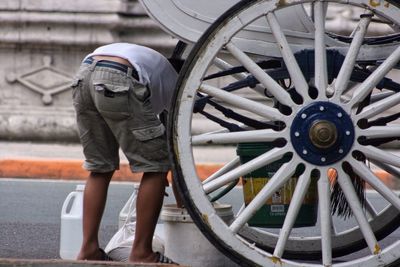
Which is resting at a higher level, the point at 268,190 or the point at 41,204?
the point at 268,190

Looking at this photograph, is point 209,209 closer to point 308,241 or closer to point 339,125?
point 339,125

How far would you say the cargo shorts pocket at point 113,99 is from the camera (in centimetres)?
478

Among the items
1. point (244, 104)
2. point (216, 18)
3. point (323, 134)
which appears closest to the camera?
point (323, 134)

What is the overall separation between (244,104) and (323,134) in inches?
13.3

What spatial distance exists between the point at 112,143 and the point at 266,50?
799mm

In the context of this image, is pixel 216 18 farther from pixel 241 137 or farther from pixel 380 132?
pixel 380 132

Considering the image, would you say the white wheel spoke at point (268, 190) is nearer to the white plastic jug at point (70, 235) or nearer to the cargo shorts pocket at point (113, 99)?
the cargo shorts pocket at point (113, 99)

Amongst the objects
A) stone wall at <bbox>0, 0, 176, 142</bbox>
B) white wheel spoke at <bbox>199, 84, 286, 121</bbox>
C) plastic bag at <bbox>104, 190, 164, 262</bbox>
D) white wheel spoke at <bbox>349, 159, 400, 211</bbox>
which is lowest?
stone wall at <bbox>0, 0, 176, 142</bbox>

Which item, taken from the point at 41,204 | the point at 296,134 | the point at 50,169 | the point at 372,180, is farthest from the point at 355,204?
the point at 50,169

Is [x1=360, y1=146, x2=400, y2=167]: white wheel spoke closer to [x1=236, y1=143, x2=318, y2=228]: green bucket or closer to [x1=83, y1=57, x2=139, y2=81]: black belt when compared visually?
[x1=236, y1=143, x2=318, y2=228]: green bucket

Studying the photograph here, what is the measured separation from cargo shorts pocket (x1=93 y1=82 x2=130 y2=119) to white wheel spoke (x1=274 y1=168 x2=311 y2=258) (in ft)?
2.45

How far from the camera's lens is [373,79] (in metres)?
4.51

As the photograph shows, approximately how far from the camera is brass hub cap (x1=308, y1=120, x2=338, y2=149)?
4453 millimetres

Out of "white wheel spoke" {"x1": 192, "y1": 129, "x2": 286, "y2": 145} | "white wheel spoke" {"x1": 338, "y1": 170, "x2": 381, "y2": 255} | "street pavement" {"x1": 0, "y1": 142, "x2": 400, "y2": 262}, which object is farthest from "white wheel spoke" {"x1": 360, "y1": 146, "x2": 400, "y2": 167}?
"street pavement" {"x1": 0, "y1": 142, "x2": 400, "y2": 262}
